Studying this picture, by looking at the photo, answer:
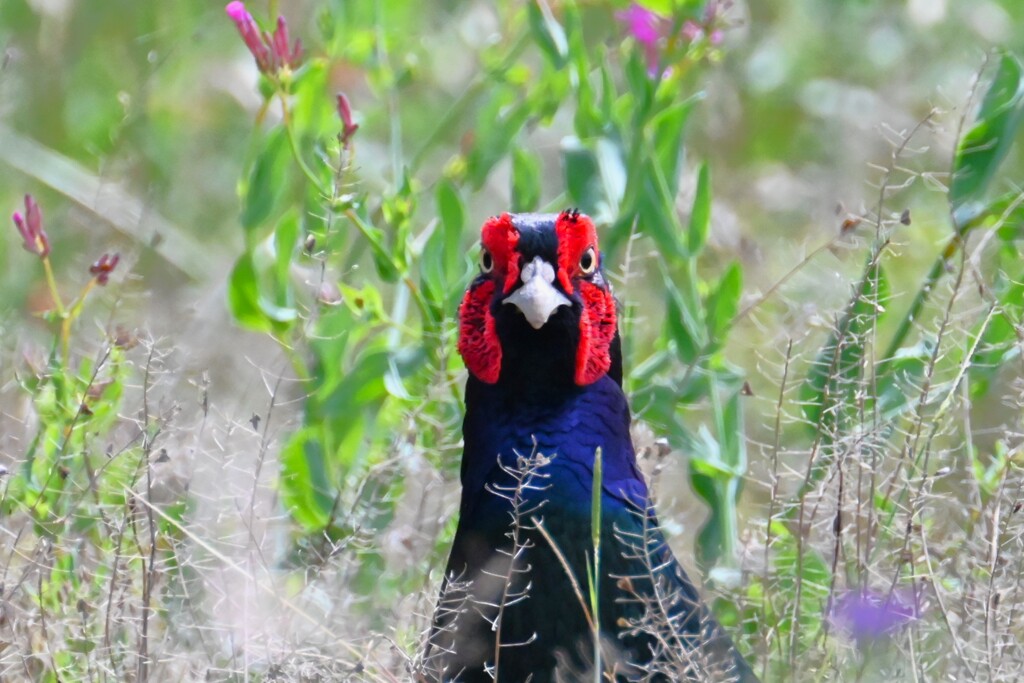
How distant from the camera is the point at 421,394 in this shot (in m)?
2.89

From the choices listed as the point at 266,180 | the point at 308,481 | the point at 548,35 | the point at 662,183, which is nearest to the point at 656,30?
the point at 548,35

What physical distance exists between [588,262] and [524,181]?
2.12ft

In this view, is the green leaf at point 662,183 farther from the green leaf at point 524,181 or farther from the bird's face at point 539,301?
the bird's face at point 539,301

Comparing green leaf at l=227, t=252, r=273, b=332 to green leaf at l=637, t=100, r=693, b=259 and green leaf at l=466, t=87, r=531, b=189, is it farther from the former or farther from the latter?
green leaf at l=637, t=100, r=693, b=259

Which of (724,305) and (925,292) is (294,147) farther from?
(925,292)

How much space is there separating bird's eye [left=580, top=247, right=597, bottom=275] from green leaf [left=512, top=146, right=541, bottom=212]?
0.61 m

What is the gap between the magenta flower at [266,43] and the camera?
2518mm

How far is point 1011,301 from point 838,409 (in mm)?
325

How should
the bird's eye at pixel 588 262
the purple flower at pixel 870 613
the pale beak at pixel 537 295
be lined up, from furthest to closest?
the purple flower at pixel 870 613, the bird's eye at pixel 588 262, the pale beak at pixel 537 295

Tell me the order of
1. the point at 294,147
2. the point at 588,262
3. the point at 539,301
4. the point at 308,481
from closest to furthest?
the point at 539,301, the point at 588,262, the point at 294,147, the point at 308,481

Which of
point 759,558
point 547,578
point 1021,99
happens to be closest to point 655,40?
point 1021,99

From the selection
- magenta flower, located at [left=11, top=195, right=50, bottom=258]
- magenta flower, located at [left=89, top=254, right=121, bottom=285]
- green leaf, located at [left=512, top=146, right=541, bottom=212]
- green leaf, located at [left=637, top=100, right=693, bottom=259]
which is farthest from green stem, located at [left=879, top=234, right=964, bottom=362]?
magenta flower, located at [left=11, top=195, right=50, bottom=258]

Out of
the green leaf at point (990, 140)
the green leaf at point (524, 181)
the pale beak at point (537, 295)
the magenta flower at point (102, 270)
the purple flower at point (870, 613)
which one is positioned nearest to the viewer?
the pale beak at point (537, 295)

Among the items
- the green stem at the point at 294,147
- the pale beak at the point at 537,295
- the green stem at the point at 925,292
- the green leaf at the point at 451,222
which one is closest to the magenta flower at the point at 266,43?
the green stem at the point at 294,147
